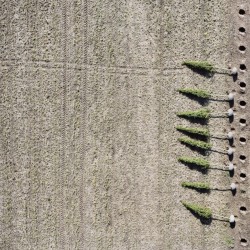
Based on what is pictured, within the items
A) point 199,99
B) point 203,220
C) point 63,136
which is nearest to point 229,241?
point 203,220

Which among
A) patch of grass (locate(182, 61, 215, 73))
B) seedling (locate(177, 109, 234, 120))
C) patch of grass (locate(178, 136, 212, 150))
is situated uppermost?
patch of grass (locate(182, 61, 215, 73))

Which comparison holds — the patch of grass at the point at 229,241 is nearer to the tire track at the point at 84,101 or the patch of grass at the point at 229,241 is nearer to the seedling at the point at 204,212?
the seedling at the point at 204,212

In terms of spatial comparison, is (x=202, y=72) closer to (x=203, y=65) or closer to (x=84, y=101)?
(x=203, y=65)

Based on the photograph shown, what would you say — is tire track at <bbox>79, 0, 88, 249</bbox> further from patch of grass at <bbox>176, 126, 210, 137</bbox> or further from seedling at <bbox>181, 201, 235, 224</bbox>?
seedling at <bbox>181, 201, 235, 224</bbox>

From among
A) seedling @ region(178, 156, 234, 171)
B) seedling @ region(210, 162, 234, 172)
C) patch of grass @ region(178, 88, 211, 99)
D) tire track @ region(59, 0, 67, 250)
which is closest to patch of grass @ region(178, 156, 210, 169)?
seedling @ region(178, 156, 234, 171)

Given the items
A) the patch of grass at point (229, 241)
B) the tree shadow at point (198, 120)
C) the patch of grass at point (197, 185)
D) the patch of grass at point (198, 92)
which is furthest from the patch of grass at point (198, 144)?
the patch of grass at point (229, 241)

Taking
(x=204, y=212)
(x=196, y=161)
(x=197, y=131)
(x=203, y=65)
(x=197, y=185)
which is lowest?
(x=204, y=212)
